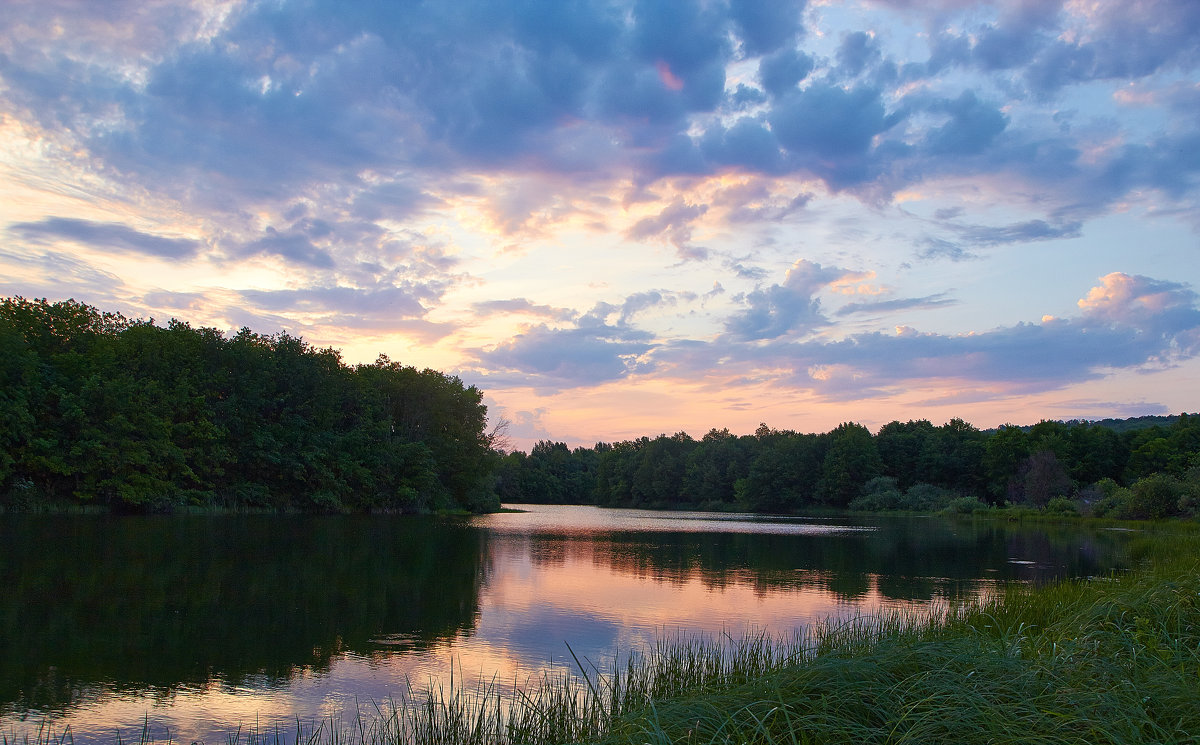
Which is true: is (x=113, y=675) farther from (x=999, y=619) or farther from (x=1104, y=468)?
(x=1104, y=468)

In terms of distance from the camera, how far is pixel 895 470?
377ft

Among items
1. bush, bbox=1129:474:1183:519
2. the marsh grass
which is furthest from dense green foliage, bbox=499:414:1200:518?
the marsh grass

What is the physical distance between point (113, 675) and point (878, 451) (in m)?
115

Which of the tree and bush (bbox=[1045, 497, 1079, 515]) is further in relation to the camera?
the tree

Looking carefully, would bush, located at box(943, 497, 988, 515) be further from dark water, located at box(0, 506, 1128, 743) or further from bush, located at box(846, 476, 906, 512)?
dark water, located at box(0, 506, 1128, 743)

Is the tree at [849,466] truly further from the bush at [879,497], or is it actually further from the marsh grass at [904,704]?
the marsh grass at [904,704]

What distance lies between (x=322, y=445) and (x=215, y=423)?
27.8ft

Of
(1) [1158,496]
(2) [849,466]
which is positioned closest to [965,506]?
(1) [1158,496]

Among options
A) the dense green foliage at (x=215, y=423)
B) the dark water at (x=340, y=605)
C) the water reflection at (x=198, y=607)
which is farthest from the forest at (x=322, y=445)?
the water reflection at (x=198, y=607)

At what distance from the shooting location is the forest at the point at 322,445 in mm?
46156

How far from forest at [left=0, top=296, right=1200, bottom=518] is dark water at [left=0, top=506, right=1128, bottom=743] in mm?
10118

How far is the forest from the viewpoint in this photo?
46156 mm

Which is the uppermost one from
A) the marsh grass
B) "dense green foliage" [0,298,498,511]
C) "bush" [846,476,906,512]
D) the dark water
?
"dense green foliage" [0,298,498,511]

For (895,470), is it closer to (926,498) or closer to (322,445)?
(926,498)
